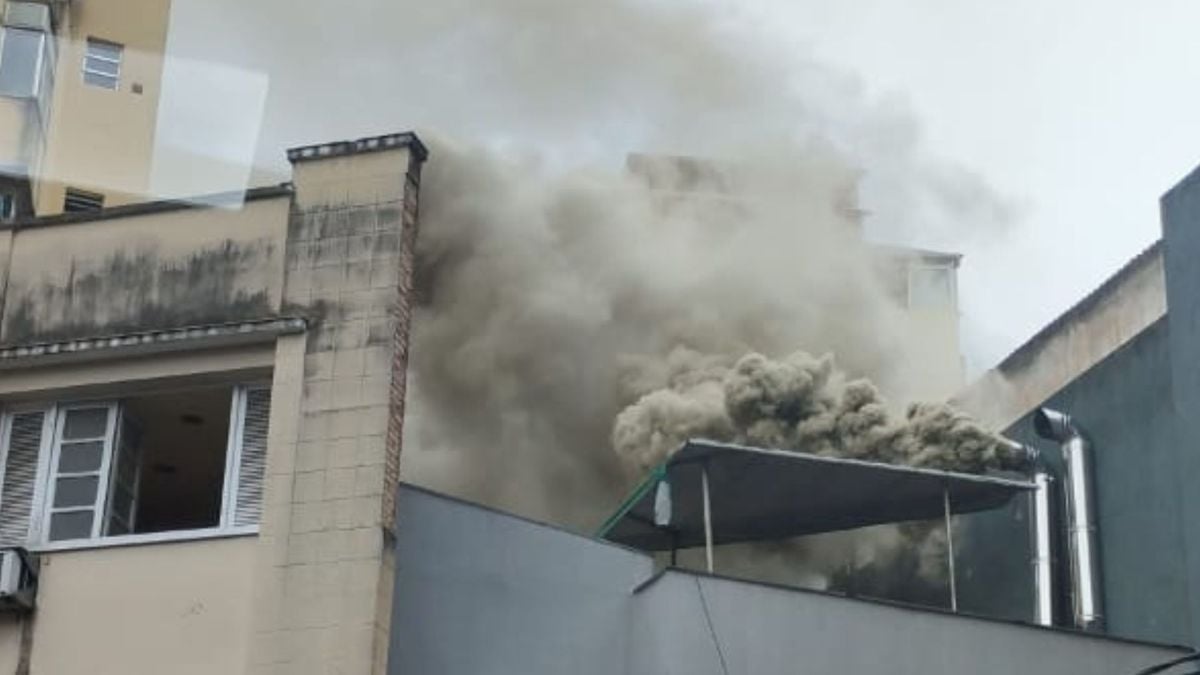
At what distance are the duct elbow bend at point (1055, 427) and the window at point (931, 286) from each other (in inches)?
441

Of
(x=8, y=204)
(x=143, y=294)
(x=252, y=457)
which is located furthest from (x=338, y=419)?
(x=8, y=204)

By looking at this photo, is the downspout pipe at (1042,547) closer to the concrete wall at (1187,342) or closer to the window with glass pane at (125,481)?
the concrete wall at (1187,342)

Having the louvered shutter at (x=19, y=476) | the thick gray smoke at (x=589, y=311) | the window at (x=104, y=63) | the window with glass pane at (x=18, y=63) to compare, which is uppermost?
the window at (x=104, y=63)

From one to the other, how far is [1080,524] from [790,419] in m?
4.53

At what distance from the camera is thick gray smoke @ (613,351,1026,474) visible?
21484 millimetres

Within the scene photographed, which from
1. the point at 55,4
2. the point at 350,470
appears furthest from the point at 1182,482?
the point at 55,4

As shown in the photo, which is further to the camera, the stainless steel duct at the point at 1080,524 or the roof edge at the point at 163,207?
the stainless steel duct at the point at 1080,524

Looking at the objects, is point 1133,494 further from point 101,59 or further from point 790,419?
point 101,59

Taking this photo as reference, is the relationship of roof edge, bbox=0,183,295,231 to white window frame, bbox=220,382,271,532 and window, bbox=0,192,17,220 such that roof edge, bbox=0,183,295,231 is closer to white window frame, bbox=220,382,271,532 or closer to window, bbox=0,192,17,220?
white window frame, bbox=220,382,271,532

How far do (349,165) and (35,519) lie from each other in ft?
11.0

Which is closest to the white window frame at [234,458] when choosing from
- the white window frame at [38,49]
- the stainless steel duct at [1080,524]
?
the stainless steel duct at [1080,524]

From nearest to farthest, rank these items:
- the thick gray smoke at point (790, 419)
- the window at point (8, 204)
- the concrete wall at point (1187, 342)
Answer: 1. the concrete wall at point (1187, 342)
2. the thick gray smoke at point (790, 419)
3. the window at point (8, 204)

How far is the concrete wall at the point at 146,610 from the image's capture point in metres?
13.2

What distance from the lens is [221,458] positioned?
1536 centimetres
